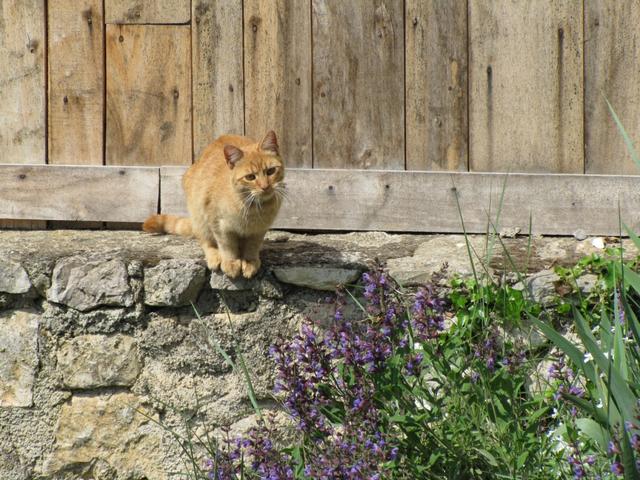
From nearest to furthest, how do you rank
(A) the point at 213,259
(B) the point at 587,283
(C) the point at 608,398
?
(C) the point at 608,398 → (B) the point at 587,283 → (A) the point at 213,259

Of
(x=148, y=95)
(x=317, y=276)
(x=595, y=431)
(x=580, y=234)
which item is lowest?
(x=595, y=431)

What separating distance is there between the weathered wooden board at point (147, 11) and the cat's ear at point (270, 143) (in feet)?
2.55

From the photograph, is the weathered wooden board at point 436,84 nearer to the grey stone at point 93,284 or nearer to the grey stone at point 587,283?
the grey stone at point 587,283

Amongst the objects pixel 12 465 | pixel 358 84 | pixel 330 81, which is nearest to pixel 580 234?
pixel 358 84

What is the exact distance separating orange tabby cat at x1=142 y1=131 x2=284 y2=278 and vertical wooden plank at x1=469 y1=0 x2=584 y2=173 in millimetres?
914

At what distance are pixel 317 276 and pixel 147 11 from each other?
134 centimetres

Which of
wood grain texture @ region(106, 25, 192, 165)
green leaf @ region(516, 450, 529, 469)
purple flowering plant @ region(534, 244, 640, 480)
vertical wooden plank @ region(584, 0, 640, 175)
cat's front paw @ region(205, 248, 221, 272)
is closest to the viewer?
purple flowering plant @ region(534, 244, 640, 480)

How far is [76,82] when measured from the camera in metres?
3.90

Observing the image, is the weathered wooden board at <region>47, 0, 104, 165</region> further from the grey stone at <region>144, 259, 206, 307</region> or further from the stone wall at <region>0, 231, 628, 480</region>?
the grey stone at <region>144, 259, 206, 307</region>

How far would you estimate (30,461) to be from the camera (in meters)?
3.47

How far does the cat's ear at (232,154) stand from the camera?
10.9 feet

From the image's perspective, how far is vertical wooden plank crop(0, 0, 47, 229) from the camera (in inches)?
153

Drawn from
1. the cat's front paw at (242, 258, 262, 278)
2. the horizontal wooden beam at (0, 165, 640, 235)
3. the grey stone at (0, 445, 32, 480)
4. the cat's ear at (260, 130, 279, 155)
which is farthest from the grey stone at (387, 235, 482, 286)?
the grey stone at (0, 445, 32, 480)

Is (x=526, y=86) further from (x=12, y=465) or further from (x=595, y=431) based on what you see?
(x=12, y=465)
